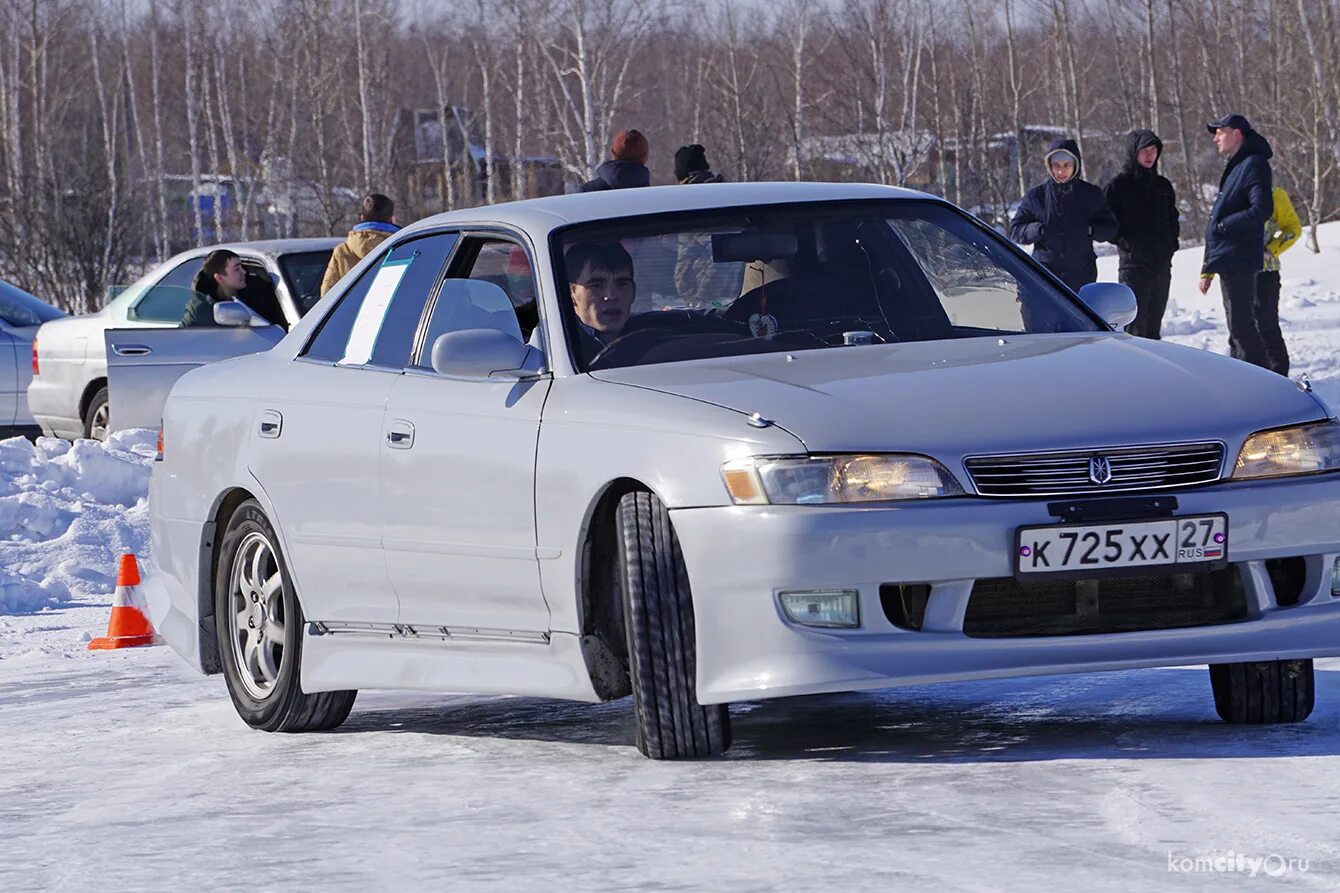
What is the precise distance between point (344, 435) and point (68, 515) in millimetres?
6606

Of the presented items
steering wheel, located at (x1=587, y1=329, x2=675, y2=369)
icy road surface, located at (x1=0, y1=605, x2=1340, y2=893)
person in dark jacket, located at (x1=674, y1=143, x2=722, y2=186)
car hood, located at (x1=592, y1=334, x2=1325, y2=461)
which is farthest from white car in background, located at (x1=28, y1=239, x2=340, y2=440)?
car hood, located at (x1=592, y1=334, x2=1325, y2=461)

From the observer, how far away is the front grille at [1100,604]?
523cm

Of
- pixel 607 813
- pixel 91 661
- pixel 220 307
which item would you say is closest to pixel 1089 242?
pixel 220 307

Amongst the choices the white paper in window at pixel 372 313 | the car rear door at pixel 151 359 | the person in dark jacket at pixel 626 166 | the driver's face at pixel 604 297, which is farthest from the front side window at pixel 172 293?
the driver's face at pixel 604 297

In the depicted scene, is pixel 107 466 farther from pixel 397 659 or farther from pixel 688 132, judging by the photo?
pixel 688 132

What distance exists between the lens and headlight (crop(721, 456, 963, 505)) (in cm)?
515

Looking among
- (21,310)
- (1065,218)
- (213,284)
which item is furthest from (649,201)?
(21,310)

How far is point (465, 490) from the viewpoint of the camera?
19.7 ft

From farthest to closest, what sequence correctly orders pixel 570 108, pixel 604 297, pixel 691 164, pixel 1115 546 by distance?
pixel 570 108
pixel 691 164
pixel 604 297
pixel 1115 546

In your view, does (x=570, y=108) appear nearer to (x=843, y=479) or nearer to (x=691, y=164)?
(x=691, y=164)

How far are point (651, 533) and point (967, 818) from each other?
1.07 m

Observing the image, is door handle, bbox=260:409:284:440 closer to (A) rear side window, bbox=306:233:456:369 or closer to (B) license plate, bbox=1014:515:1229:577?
(A) rear side window, bbox=306:233:456:369

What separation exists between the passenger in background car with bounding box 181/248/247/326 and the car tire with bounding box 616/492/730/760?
989 cm

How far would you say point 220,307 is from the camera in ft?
45.1
